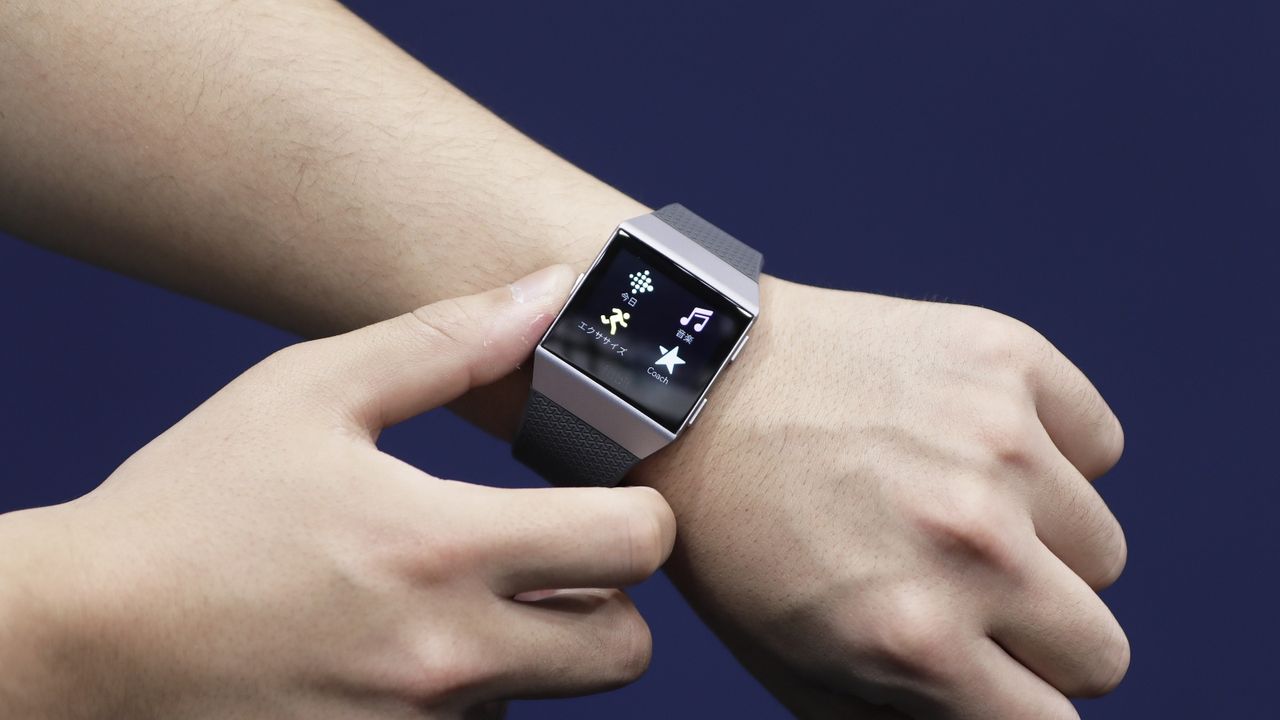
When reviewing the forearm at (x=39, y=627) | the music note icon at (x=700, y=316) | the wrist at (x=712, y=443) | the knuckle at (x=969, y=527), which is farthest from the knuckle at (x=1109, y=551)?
the forearm at (x=39, y=627)

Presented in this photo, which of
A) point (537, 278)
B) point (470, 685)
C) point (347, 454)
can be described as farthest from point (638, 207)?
point (470, 685)

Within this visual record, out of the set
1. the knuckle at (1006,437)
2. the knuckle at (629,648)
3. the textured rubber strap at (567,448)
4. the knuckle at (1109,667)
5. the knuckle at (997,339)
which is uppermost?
the knuckle at (997,339)

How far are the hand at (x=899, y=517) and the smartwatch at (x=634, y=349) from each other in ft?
0.27

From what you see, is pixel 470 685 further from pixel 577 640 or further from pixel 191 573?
pixel 191 573

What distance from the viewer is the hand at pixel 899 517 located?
1.17 m

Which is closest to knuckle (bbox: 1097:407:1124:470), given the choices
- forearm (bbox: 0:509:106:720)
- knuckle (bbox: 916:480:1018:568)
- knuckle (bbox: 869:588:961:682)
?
knuckle (bbox: 916:480:1018:568)

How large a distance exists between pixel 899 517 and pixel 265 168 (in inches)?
36.6

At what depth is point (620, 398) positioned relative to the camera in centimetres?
121

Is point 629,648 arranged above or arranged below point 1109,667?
below

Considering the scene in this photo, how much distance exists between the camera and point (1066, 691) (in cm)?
127

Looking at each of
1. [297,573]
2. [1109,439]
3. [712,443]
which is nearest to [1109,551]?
[1109,439]

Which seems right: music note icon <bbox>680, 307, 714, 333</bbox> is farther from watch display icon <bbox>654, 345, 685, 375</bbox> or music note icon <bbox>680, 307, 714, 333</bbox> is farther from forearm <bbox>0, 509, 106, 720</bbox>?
forearm <bbox>0, 509, 106, 720</bbox>

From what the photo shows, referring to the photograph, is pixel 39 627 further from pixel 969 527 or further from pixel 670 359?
pixel 969 527

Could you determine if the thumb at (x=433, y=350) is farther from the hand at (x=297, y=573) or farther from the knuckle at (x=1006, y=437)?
the knuckle at (x=1006, y=437)
